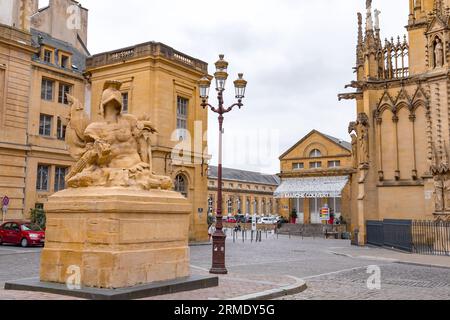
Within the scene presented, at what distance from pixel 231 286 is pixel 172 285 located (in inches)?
66.9

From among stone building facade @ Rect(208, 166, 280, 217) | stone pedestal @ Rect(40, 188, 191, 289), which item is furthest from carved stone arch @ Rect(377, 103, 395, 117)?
stone building facade @ Rect(208, 166, 280, 217)

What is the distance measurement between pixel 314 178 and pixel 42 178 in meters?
32.5

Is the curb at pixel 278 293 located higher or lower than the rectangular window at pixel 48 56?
lower

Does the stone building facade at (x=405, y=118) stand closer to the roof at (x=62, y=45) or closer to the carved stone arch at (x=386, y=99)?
the carved stone arch at (x=386, y=99)

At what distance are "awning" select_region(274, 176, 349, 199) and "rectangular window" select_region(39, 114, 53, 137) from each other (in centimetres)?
2803

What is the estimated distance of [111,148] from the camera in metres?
9.15

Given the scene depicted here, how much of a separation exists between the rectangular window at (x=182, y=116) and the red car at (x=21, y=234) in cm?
1051

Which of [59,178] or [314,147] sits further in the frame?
[314,147]

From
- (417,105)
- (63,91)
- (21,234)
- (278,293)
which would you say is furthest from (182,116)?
(278,293)

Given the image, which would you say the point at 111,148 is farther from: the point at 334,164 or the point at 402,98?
the point at 334,164

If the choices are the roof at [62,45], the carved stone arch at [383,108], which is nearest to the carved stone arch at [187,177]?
the roof at [62,45]

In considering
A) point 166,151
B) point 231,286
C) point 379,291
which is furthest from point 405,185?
point 231,286

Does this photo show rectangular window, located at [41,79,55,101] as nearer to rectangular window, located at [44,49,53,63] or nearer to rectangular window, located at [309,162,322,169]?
rectangular window, located at [44,49,53,63]

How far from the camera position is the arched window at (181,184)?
31.6m
